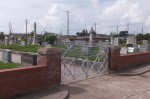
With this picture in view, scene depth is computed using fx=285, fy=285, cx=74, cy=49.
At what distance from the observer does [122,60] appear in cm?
1463

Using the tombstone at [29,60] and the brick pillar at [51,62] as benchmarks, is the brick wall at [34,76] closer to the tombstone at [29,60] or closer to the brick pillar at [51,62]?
the brick pillar at [51,62]

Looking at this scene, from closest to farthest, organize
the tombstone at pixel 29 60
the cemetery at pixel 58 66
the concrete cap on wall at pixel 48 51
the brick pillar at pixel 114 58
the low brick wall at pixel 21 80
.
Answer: the low brick wall at pixel 21 80 < the cemetery at pixel 58 66 < the concrete cap on wall at pixel 48 51 < the tombstone at pixel 29 60 < the brick pillar at pixel 114 58

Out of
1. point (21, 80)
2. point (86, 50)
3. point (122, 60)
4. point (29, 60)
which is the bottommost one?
point (21, 80)

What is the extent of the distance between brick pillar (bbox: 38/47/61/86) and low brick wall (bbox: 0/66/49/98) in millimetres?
203

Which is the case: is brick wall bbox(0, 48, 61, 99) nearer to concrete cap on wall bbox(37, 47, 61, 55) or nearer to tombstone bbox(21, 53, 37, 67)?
concrete cap on wall bbox(37, 47, 61, 55)

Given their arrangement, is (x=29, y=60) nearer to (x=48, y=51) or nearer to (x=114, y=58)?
(x=48, y=51)

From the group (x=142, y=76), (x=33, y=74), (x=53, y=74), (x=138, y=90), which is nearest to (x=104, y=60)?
(x=142, y=76)

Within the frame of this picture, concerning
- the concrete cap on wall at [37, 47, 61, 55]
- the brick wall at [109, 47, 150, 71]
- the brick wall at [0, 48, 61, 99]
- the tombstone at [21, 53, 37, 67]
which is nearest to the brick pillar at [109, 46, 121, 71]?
the brick wall at [109, 47, 150, 71]

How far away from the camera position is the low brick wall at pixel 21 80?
7.93 m

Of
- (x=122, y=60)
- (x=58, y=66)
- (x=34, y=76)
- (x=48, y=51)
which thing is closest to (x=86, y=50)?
(x=122, y=60)

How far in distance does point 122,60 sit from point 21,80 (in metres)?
7.39

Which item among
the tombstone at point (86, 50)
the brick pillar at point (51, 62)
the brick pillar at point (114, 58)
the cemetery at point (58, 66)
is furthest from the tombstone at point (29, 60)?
the brick pillar at point (114, 58)

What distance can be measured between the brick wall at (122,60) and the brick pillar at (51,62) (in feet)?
14.8

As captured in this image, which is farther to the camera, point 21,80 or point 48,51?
point 48,51
